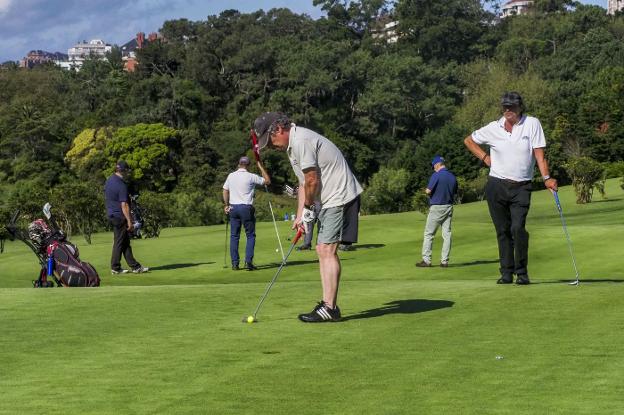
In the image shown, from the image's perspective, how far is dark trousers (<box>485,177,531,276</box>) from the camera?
1412 centimetres

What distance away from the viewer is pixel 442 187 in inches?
835

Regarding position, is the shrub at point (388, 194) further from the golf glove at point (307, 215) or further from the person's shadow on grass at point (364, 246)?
the golf glove at point (307, 215)

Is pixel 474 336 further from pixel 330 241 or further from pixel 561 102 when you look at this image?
pixel 561 102

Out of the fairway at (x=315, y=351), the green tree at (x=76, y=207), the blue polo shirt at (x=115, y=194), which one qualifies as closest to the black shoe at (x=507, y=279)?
the fairway at (x=315, y=351)

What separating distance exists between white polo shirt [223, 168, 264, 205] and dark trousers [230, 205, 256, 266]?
0.44 feet

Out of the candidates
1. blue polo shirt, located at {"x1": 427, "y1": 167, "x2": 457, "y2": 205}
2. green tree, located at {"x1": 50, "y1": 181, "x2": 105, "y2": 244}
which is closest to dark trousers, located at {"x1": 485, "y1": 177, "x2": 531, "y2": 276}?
blue polo shirt, located at {"x1": 427, "y1": 167, "x2": 457, "y2": 205}

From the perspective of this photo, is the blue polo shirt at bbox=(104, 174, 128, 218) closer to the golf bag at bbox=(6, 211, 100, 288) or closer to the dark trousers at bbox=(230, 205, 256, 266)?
the dark trousers at bbox=(230, 205, 256, 266)

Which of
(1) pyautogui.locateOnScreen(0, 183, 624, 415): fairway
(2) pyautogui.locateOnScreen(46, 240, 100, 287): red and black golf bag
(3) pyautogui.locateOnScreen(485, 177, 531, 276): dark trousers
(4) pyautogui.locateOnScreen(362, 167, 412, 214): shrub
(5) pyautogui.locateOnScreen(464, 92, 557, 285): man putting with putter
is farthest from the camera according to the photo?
(4) pyautogui.locateOnScreen(362, 167, 412, 214): shrub

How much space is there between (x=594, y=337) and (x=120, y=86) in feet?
382

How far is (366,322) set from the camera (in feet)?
35.9

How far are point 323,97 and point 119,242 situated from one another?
94057mm

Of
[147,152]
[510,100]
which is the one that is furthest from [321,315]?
[147,152]

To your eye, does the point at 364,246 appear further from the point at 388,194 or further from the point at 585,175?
the point at 388,194

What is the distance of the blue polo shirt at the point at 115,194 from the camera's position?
793 inches
